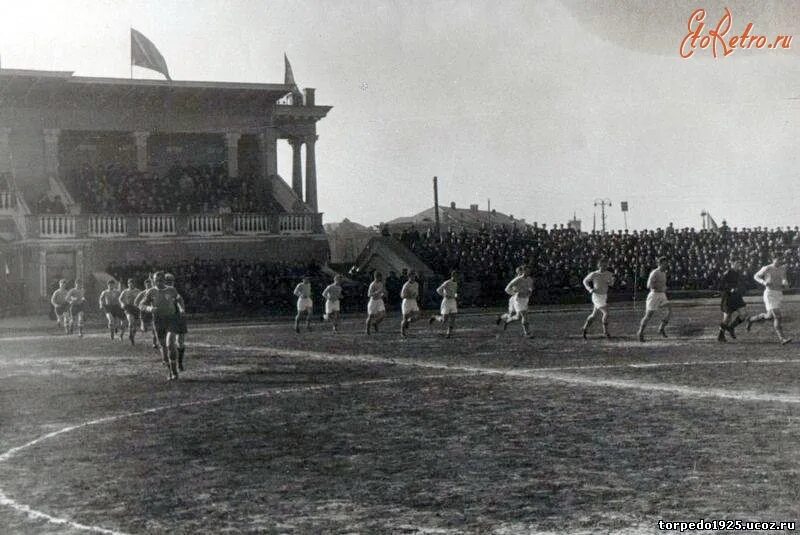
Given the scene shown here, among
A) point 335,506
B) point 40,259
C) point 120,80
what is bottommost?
point 335,506

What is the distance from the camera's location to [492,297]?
40469mm

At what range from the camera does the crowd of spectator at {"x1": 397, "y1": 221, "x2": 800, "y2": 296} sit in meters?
41.2

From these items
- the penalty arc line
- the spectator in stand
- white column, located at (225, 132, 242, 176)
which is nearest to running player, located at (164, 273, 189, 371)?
the penalty arc line

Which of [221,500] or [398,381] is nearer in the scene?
[221,500]

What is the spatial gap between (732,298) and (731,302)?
0.15 m

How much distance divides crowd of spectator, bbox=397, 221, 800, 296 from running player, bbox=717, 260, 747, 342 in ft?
62.8

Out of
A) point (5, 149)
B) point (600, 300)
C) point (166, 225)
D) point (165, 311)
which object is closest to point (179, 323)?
point (165, 311)

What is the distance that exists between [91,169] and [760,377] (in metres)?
33.8

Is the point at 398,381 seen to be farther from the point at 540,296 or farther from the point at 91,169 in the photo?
the point at 91,169

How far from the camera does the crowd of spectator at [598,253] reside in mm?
41156

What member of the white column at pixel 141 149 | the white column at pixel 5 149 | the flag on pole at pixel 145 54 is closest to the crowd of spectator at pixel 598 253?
the white column at pixel 141 149

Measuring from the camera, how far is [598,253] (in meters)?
42.8

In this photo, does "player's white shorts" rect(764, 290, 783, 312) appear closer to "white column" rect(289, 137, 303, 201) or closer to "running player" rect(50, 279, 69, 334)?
"running player" rect(50, 279, 69, 334)

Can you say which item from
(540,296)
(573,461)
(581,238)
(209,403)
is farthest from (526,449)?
(581,238)
